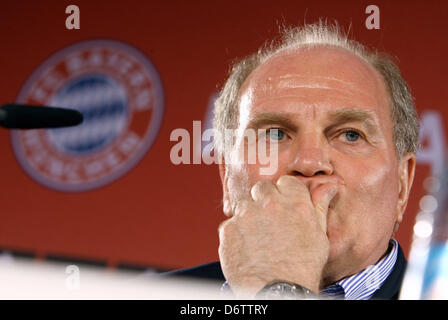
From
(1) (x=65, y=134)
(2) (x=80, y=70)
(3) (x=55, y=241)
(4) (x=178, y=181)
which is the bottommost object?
(3) (x=55, y=241)

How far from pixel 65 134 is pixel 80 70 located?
8.3 inches

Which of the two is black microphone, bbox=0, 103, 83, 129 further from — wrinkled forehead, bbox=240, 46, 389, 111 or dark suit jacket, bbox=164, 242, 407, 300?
dark suit jacket, bbox=164, 242, 407, 300

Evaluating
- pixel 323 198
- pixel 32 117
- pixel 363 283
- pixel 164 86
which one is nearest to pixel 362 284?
pixel 363 283

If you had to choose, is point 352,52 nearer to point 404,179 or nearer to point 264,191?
point 404,179

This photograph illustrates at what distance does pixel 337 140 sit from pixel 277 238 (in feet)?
1.01

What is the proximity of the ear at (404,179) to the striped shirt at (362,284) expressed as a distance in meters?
0.10

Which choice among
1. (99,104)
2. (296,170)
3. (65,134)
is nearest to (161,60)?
(99,104)

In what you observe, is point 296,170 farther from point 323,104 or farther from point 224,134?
point 224,134

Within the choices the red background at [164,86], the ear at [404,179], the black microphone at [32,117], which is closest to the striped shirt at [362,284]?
the ear at [404,179]

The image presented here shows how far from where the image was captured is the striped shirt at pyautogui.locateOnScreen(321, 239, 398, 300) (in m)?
0.98

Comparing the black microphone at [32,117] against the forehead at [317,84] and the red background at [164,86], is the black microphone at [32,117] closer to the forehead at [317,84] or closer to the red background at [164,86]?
the forehead at [317,84]

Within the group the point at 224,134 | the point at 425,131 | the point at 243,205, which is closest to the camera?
the point at 243,205

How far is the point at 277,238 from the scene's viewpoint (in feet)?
2.48

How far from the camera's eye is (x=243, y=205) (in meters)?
0.83
